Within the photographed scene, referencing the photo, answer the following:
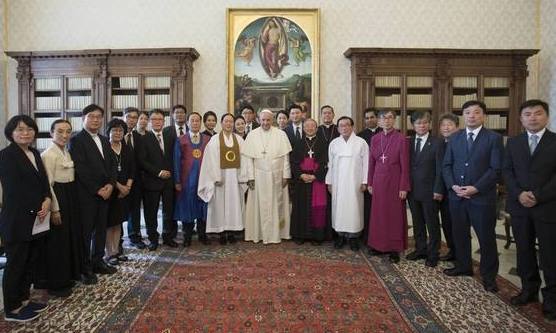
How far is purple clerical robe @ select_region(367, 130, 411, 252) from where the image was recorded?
14.2 ft

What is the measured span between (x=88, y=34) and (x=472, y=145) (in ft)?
26.9

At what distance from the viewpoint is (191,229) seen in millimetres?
5039

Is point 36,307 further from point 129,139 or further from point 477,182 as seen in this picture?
point 477,182

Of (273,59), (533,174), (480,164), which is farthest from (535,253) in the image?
(273,59)

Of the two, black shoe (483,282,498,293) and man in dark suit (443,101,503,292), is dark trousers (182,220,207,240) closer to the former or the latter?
man in dark suit (443,101,503,292)

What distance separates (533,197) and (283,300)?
229cm

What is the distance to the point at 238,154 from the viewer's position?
5082mm

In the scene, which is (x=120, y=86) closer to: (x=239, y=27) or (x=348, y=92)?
(x=239, y=27)

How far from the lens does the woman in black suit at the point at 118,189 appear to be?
4121 mm

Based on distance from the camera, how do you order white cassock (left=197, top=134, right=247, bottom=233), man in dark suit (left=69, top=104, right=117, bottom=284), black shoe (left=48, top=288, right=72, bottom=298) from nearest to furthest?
black shoe (left=48, top=288, right=72, bottom=298) → man in dark suit (left=69, top=104, right=117, bottom=284) → white cassock (left=197, top=134, right=247, bottom=233)

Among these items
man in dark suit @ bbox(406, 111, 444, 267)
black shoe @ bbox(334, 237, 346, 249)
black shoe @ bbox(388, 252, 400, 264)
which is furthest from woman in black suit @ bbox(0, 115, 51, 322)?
man in dark suit @ bbox(406, 111, 444, 267)

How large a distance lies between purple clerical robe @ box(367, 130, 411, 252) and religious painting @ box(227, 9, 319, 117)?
3819mm

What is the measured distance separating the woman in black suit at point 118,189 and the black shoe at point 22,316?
1.24m

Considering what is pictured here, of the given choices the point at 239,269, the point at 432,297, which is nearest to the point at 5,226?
the point at 239,269
